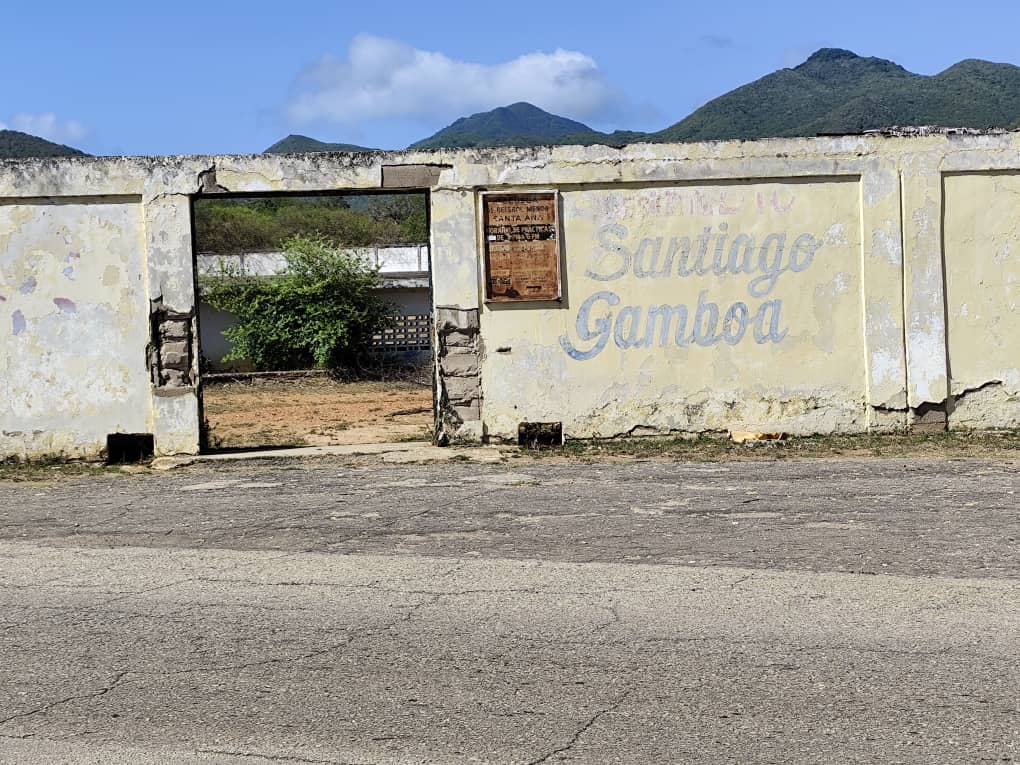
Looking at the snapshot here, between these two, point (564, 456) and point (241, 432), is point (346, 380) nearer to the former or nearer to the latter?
point (241, 432)

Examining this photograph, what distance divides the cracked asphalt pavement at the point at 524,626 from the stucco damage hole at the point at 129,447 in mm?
2980

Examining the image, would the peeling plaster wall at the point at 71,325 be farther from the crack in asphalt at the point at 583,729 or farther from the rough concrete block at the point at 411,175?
the crack in asphalt at the point at 583,729

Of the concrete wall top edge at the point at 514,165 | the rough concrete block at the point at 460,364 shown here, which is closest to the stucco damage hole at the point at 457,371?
the rough concrete block at the point at 460,364

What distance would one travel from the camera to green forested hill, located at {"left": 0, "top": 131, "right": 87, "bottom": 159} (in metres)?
61.8

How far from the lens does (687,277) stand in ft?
40.2

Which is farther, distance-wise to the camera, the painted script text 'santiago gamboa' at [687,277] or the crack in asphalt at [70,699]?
the painted script text 'santiago gamboa' at [687,277]

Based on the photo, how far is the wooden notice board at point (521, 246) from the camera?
40.0 ft

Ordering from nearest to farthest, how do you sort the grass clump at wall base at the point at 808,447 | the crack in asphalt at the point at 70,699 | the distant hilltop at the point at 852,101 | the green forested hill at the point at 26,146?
the crack in asphalt at the point at 70,699, the grass clump at wall base at the point at 808,447, the green forested hill at the point at 26,146, the distant hilltop at the point at 852,101

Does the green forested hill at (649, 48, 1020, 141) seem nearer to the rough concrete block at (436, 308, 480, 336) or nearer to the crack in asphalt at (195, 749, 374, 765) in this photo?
the rough concrete block at (436, 308, 480, 336)

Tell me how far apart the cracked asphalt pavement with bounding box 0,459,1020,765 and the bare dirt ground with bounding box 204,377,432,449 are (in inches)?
212

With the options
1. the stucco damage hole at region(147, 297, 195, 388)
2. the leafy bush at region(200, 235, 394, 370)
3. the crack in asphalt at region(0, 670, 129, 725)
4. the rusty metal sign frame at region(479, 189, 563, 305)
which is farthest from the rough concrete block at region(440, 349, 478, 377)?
the leafy bush at region(200, 235, 394, 370)

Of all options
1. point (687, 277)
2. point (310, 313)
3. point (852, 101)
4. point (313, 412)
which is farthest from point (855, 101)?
point (687, 277)

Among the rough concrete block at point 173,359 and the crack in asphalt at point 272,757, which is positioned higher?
the rough concrete block at point 173,359

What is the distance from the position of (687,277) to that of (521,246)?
5.94 feet
